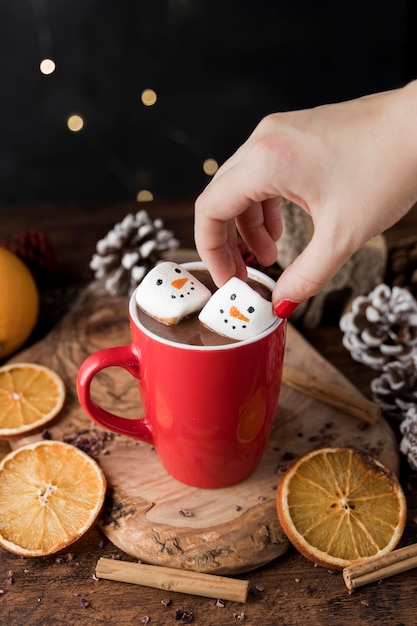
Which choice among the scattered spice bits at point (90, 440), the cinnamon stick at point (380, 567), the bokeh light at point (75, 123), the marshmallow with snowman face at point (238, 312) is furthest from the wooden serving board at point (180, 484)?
the bokeh light at point (75, 123)

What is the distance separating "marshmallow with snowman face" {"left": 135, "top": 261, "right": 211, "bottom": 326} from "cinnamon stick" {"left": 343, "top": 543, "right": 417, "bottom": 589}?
1.52 ft

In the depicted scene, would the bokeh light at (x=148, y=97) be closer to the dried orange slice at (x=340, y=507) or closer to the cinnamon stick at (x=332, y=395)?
the cinnamon stick at (x=332, y=395)

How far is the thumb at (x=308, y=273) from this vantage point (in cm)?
95

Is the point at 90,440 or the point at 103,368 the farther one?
the point at 90,440

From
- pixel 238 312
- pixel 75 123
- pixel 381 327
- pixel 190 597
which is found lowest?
pixel 190 597

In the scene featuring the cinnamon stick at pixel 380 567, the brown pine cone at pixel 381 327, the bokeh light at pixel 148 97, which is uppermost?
the bokeh light at pixel 148 97

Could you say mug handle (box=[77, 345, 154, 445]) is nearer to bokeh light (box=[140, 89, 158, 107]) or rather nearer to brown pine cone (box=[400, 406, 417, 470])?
brown pine cone (box=[400, 406, 417, 470])

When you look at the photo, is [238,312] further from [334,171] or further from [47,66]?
[47,66]

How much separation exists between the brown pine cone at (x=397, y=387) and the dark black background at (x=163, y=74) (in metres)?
1.13

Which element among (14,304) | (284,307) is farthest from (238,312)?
(14,304)

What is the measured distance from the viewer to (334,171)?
3.00ft

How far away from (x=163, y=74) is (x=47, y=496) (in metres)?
1.44

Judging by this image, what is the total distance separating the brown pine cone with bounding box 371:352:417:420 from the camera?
4.47 feet

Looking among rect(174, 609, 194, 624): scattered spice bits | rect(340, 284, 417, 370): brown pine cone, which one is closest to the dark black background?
rect(340, 284, 417, 370): brown pine cone
